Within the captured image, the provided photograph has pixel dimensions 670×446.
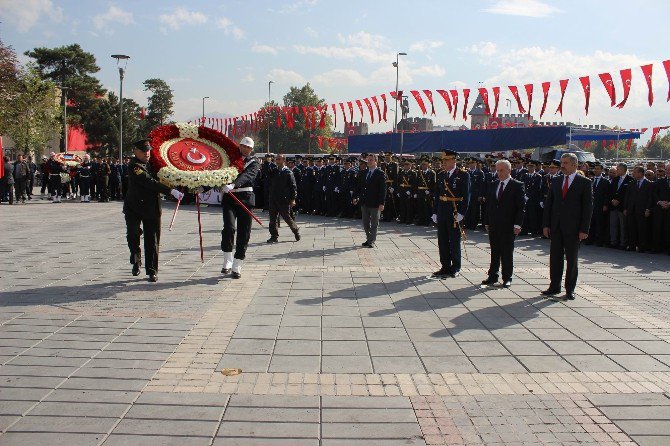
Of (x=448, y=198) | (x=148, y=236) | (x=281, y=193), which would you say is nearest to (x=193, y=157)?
(x=148, y=236)

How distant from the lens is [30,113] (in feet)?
122

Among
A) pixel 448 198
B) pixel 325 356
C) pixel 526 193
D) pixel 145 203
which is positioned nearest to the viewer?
pixel 325 356

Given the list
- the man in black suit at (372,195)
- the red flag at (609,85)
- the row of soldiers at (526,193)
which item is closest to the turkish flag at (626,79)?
the red flag at (609,85)

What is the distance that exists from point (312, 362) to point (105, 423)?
73.0 inches

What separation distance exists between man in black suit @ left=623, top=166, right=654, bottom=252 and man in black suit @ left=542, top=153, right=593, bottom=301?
5650mm

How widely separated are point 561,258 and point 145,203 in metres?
5.73

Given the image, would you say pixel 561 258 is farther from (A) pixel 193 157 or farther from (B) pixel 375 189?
(A) pixel 193 157

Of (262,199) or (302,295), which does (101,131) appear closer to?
(262,199)

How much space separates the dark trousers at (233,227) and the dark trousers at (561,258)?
439 cm

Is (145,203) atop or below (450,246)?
atop

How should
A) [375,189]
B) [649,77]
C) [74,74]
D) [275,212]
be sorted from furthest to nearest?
[74,74], [649,77], [275,212], [375,189]

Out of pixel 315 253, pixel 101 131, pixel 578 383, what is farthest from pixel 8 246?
pixel 101 131

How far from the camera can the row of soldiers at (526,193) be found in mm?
13242

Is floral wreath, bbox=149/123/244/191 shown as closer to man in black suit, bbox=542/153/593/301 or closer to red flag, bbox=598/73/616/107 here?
man in black suit, bbox=542/153/593/301
